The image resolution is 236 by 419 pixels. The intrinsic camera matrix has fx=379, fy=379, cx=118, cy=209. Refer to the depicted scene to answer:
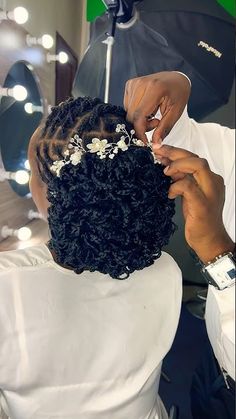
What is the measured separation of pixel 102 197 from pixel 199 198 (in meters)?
0.14

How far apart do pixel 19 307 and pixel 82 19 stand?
1.83ft

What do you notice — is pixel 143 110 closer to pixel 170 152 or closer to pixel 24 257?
pixel 170 152

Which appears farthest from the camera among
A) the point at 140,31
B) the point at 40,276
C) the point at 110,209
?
the point at 140,31

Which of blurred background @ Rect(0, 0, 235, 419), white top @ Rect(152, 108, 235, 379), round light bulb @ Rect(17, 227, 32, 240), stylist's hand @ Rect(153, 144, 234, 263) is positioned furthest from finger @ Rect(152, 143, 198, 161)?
round light bulb @ Rect(17, 227, 32, 240)

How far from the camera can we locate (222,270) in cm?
55

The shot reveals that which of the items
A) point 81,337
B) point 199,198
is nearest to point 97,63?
point 199,198

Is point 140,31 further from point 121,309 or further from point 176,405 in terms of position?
point 176,405

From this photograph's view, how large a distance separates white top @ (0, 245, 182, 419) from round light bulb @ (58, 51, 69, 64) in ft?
1.29

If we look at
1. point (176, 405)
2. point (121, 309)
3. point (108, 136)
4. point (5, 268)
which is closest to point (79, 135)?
point (108, 136)

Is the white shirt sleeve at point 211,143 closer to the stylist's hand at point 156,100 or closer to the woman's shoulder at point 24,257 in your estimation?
the stylist's hand at point 156,100

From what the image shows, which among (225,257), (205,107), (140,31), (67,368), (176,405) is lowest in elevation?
(176,405)

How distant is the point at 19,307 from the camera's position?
63 centimetres

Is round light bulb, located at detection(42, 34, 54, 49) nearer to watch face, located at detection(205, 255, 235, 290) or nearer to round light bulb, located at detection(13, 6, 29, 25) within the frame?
round light bulb, located at detection(13, 6, 29, 25)

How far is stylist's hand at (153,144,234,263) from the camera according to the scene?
0.54 metres
